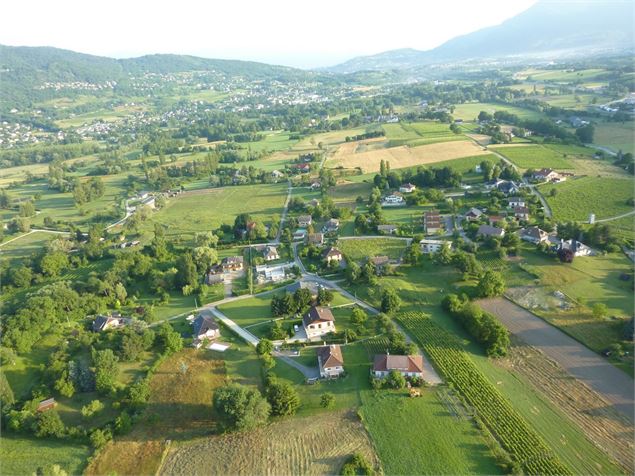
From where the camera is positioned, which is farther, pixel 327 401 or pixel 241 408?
pixel 327 401

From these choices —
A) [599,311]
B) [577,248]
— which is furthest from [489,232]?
[599,311]

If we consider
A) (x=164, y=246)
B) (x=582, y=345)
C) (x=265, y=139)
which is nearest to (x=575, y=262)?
(x=582, y=345)

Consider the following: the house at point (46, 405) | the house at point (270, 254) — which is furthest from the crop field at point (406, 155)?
the house at point (46, 405)

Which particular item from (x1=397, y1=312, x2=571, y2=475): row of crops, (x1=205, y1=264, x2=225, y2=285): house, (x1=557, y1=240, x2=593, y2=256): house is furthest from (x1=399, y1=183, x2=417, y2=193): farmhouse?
(x1=397, y1=312, x2=571, y2=475): row of crops

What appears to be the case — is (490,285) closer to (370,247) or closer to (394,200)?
(370,247)

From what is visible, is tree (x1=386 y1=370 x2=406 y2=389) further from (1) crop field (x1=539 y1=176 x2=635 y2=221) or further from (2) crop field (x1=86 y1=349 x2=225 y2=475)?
(1) crop field (x1=539 y1=176 x2=635 y2=221)

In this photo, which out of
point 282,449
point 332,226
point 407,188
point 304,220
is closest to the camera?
point 282,449

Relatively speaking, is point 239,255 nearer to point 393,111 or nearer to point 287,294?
point 287,294
